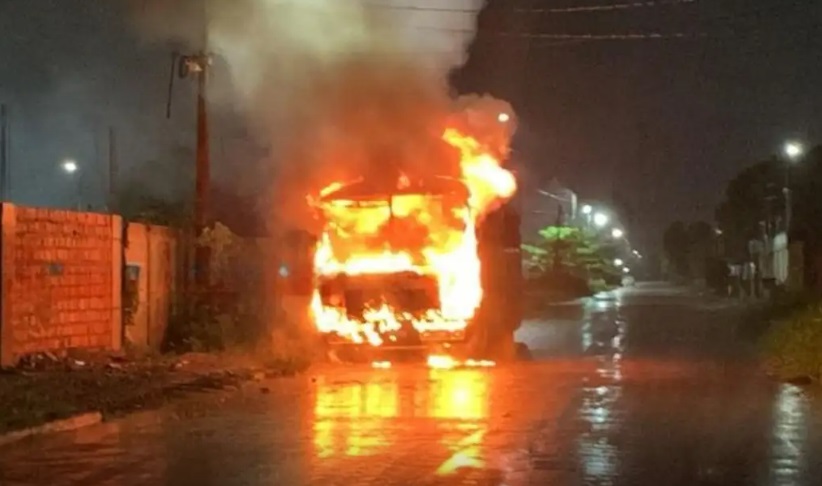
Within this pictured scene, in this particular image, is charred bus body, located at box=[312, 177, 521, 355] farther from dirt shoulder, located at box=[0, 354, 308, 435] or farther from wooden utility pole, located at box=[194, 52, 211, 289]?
wooden utility pole, located at box=[194, 52, 211, 289]

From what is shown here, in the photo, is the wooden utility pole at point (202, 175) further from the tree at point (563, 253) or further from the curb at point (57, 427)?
the tree at point (563, 253)

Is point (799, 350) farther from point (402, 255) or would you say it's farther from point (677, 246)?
point (677, 246)

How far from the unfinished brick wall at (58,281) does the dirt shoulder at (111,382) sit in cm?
54

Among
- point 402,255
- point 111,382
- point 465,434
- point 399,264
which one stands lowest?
point 465,434

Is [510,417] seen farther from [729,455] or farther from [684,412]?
[729,455]

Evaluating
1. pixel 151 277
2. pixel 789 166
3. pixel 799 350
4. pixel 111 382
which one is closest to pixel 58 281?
pixel 111 382

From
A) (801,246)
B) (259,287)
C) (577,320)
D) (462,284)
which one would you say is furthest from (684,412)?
(801,246)

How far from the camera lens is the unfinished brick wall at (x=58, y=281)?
19.5 meters

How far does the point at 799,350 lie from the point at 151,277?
1186 cm

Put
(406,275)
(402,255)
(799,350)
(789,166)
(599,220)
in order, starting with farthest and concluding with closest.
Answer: (599,220), (789,166), (402,255), (406,275), (799,350)

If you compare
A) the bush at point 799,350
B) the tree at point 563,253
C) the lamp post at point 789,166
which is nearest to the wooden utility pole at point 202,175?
the bush at point 799,350

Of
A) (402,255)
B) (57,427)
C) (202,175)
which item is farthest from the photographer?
(202,175)

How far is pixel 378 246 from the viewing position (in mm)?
22953

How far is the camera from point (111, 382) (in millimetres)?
18234
